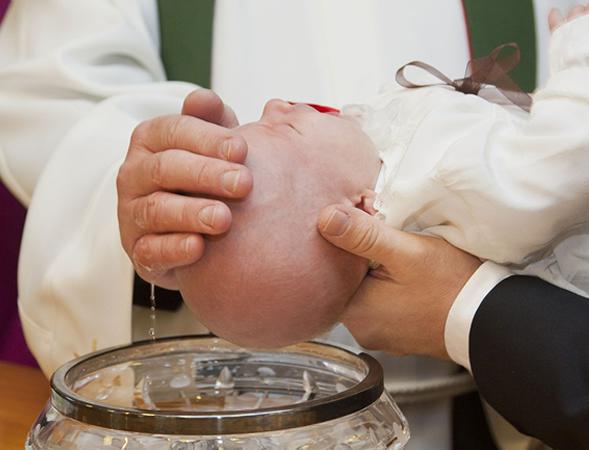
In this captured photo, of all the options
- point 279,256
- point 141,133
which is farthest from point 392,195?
point 141,133

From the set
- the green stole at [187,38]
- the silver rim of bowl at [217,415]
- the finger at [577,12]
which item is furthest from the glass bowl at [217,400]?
the green stole at [187,38]

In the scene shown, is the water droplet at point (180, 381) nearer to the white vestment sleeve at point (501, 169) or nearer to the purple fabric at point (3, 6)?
the white vestment sleeve at point (501, 169)

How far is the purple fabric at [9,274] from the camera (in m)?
1.90

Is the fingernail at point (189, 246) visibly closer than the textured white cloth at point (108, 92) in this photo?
Yes

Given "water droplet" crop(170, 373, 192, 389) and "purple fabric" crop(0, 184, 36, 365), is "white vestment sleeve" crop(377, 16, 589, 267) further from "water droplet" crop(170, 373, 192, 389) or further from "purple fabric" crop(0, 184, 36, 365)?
"purple fabric" crop(0, 184, 36, 365)

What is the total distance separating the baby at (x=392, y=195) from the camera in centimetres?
88

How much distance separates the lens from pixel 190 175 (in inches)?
33.6

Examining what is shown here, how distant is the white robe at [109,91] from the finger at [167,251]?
11.8 inches

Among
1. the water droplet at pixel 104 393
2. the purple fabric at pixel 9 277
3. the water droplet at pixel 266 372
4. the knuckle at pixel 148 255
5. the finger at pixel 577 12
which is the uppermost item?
the finger at pixel 577 12

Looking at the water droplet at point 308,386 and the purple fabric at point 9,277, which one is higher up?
the water droplet at point 308,386

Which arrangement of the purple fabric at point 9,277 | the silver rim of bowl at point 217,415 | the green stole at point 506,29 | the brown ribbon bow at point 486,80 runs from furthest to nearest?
1. the purple fabric at point 9,277
2. the green stole at point 506,29
3. the brown ribbon bow at point 486,80
4. the silver rim of bowl at point 217,415

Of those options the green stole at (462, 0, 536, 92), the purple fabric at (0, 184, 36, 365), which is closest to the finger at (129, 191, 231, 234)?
the green stole at (462, 0, 536, 92)

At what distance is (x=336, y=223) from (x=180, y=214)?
0.14 m

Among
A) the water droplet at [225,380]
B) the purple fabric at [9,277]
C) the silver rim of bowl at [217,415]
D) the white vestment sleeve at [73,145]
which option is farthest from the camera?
the purple fabric at [9,277]
